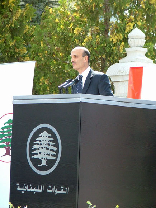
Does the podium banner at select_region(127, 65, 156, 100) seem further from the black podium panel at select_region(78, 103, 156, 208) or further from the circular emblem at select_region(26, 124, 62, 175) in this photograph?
the circular emblem at select_region(26, 124, 62, 175)

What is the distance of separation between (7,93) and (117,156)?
2683mm

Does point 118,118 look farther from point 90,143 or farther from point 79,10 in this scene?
point 79,10

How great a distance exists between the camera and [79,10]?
42.9 ft

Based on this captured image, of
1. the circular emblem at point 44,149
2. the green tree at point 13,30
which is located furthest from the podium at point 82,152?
the green tree at point 13,30

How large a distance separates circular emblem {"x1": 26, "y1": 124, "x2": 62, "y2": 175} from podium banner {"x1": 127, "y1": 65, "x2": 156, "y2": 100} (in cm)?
214

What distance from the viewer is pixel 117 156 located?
16.2ft

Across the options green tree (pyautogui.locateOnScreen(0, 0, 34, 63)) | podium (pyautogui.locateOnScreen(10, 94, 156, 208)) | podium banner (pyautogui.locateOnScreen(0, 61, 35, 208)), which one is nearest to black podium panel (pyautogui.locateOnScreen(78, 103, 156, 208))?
podium (pyautogui.locateOnScreen(10, 94, 156, 208))

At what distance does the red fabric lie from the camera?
273 inches

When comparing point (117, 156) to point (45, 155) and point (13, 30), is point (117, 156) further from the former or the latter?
point (13, 30)

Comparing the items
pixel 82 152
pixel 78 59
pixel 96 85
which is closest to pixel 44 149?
pixel 82 152

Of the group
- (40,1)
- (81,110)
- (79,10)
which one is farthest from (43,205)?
(40,1)

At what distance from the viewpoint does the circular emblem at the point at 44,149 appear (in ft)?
16.0

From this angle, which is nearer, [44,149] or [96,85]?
[44,149]

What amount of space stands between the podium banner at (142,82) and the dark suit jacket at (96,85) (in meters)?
1.21
